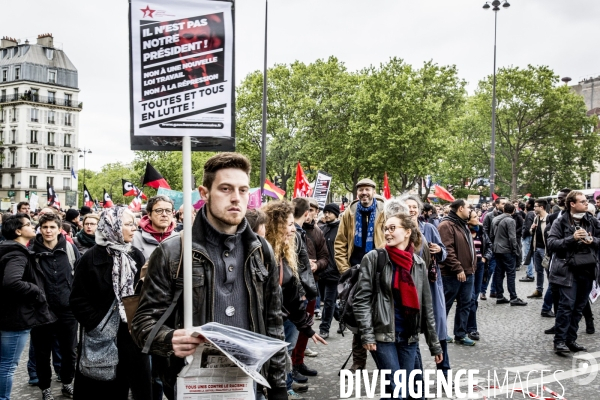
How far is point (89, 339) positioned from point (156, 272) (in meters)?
2.23

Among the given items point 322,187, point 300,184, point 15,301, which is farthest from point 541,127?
point 15,301

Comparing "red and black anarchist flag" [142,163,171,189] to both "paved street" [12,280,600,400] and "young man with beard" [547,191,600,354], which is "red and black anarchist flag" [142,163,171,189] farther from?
"young man with beard" [547,191,600,354]

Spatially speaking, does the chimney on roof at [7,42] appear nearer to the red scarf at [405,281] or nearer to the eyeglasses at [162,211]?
the eyeglasses at [162,211]

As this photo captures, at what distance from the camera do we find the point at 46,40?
3593 inches

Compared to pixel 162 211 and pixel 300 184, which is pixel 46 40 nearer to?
pixel 300 184

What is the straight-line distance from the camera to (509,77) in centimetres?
4509

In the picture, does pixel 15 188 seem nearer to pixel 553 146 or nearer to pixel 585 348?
pixel 553 146

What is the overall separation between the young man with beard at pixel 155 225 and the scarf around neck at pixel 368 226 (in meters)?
2.53

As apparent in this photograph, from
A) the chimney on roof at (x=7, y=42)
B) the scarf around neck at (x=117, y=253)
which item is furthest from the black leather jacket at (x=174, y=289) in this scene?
the chimney on roof at (x=7, y=42)

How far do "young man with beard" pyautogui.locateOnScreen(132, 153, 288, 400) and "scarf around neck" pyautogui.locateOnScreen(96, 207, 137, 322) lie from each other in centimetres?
193

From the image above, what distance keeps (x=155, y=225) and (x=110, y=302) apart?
129cm

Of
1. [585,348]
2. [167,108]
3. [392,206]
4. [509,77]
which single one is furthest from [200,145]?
[509,77]

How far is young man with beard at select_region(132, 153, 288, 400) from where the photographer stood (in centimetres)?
260

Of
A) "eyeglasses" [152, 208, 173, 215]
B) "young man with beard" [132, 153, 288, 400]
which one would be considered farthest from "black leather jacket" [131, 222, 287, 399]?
"eyeglasses" [152, 208, 173, 215]
